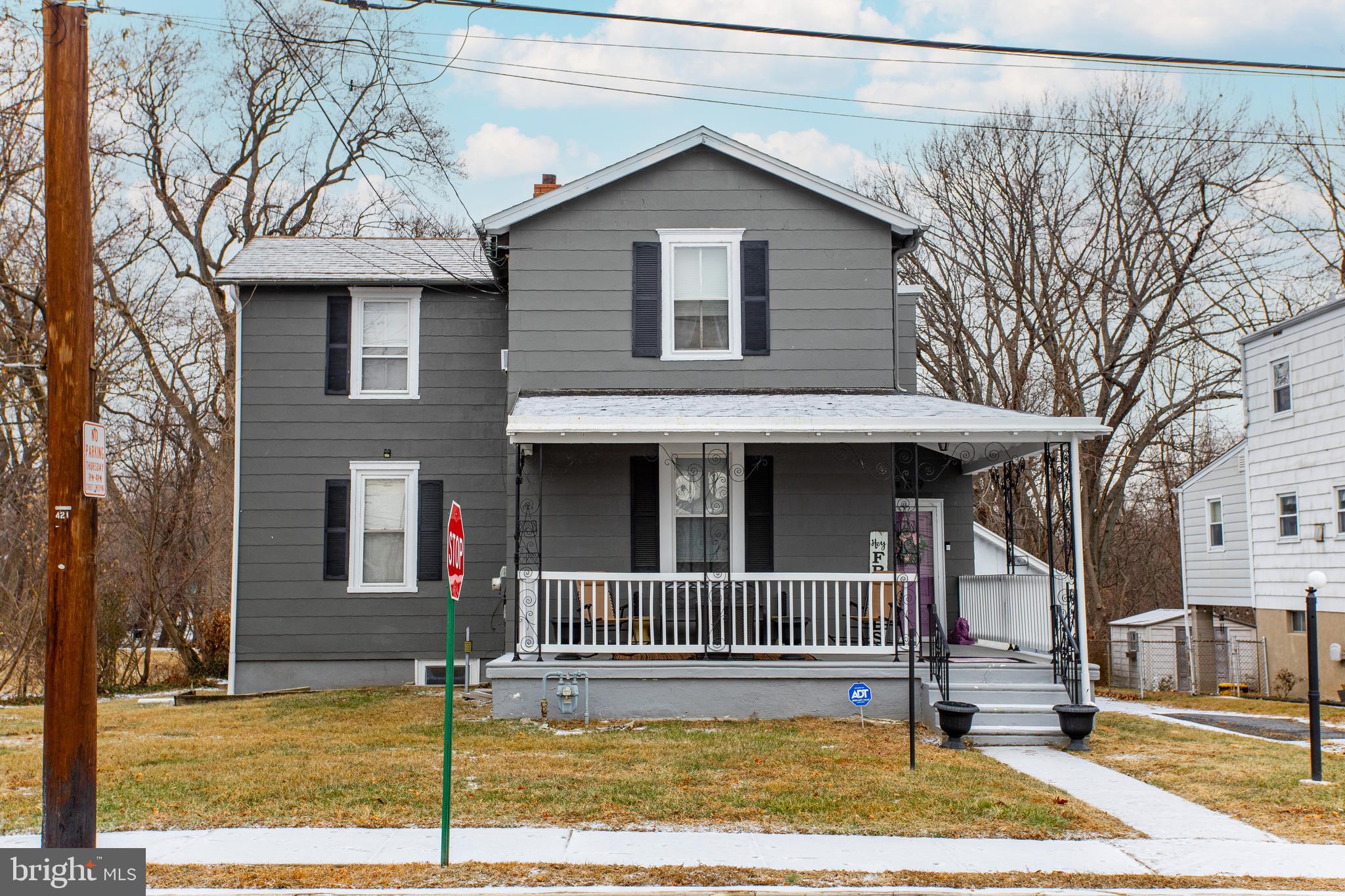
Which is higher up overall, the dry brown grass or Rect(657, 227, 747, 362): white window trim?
Rect(657, 227, 747, 362): white window trim

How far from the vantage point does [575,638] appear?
1397 centimetres

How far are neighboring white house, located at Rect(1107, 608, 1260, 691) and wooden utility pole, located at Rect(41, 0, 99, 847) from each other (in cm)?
1916

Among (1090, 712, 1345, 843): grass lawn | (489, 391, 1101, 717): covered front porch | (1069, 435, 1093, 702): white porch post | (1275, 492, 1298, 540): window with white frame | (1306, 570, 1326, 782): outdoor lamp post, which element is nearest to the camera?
(1090, 712, 1345, 843): grass lawn

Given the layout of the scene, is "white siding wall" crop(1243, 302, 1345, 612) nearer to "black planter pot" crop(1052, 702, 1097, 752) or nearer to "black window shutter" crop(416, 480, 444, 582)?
"black planter pot" crop(1052, 702, 1097, 752)

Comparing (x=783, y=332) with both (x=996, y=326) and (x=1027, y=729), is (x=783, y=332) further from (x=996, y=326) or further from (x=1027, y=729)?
(x=996, y=326)

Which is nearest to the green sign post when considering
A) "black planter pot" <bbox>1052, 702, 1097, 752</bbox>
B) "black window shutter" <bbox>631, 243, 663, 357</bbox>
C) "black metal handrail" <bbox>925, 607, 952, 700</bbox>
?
"black metal handrail" <bbox>925, 607, 952, 700</bbox>

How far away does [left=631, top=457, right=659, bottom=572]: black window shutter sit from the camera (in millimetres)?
14422

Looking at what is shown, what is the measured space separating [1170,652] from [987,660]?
43.6ft

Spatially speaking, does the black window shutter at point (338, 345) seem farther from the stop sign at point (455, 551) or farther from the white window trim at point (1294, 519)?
the white window trim at point (1294, 519)

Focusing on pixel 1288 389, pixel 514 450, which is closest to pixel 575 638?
pixel 514 450

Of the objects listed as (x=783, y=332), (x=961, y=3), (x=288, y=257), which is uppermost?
(x=961, y=3)

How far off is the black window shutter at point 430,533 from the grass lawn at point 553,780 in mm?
3893

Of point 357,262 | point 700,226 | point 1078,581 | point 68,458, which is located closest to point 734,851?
point 68,458

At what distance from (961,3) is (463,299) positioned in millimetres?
7825
